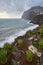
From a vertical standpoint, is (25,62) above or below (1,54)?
below

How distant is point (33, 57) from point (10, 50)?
2.92 metres

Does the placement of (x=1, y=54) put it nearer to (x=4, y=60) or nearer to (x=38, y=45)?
(x=4, y=60)

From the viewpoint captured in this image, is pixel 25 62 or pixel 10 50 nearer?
pixel 25 62

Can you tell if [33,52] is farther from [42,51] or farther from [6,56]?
[6,56]

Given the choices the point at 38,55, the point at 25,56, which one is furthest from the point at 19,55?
the point at 38,55

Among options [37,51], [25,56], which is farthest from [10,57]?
[37,51]

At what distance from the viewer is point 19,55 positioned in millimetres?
15836

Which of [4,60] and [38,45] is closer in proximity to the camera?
[4,60]

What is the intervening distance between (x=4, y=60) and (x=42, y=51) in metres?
3.28

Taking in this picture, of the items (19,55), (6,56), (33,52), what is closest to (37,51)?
(33,52)

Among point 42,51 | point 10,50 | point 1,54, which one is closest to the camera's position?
point 1,54

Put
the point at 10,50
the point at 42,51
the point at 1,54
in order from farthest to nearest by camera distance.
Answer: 1. the point at 10,50
2. the point at 42,51
3. the point at 1,54

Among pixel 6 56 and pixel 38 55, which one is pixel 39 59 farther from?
pixel 6 56

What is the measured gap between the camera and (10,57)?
15.8 meters
